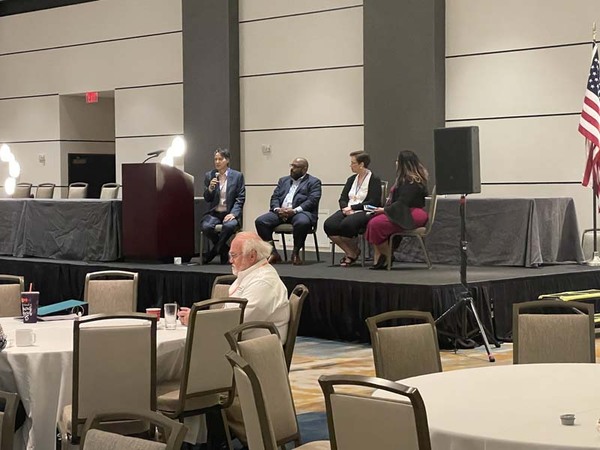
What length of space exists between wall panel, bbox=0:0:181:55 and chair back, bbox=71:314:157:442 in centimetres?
1009

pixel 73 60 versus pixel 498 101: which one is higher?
pixel 73 60

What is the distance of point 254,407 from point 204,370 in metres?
1.39

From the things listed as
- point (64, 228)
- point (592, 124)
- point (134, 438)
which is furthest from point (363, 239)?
point (134, 438)

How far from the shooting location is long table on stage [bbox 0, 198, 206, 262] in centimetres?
Answer: 1052

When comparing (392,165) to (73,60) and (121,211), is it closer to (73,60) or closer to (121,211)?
(121,211)

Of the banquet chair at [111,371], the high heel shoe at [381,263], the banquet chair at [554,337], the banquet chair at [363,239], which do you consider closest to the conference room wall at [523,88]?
the banquet chair at [363,239]

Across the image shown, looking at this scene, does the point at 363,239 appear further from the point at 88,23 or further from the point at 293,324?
the point at 88,23

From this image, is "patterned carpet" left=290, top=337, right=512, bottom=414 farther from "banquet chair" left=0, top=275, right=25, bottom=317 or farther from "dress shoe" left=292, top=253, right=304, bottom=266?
"banquet chair" left=0, top=275, right=25, bottom=317

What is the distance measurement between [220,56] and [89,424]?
10843 millimetres

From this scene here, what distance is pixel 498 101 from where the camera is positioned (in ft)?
35.9

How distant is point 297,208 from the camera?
962cm

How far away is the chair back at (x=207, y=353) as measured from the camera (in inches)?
185

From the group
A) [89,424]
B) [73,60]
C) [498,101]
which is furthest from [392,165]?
[89,424]

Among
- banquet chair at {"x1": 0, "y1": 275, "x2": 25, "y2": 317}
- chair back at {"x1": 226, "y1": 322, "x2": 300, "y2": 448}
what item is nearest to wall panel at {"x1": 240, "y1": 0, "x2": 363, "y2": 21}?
banquet chair at {"x1": 0, "y1": 275, "x2": 25, "y2": 317}
